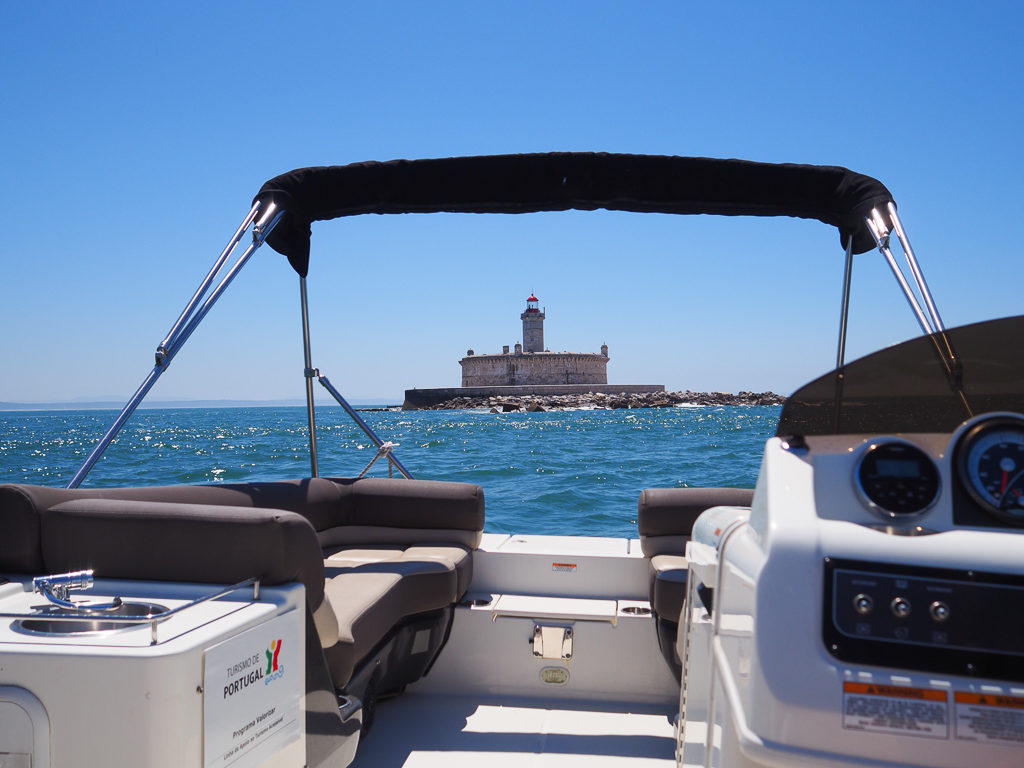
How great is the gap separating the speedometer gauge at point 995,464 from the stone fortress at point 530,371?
196 ft

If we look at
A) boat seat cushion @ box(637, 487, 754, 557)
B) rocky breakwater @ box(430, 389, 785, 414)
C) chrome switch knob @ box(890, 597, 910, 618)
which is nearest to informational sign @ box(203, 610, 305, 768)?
chrome switch knob @ box(890, 597, 910, 618)

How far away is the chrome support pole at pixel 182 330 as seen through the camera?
297cm

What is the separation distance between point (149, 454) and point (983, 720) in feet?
90.0

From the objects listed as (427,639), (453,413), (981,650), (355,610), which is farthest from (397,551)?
(453,413)

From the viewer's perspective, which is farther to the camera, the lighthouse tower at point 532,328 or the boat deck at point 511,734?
the lighthouse tower at point 532,328

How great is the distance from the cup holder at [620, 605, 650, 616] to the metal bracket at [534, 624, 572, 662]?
27cm

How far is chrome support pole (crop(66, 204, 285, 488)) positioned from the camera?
2.97 meters

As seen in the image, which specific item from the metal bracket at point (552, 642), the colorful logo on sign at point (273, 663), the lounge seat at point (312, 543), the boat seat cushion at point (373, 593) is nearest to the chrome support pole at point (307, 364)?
the lounge seat at point (312, 543)

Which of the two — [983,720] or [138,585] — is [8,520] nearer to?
[138,585]

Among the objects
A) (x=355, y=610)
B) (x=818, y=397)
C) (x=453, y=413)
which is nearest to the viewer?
(x=818, y=397)

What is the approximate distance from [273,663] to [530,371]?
6075 cm

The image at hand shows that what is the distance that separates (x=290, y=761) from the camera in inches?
81.7

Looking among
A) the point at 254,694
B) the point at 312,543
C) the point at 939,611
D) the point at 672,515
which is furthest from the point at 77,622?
the point at 672,515

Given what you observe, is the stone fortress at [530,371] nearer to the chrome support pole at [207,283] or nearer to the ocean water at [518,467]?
the ocean water at [518,467]
